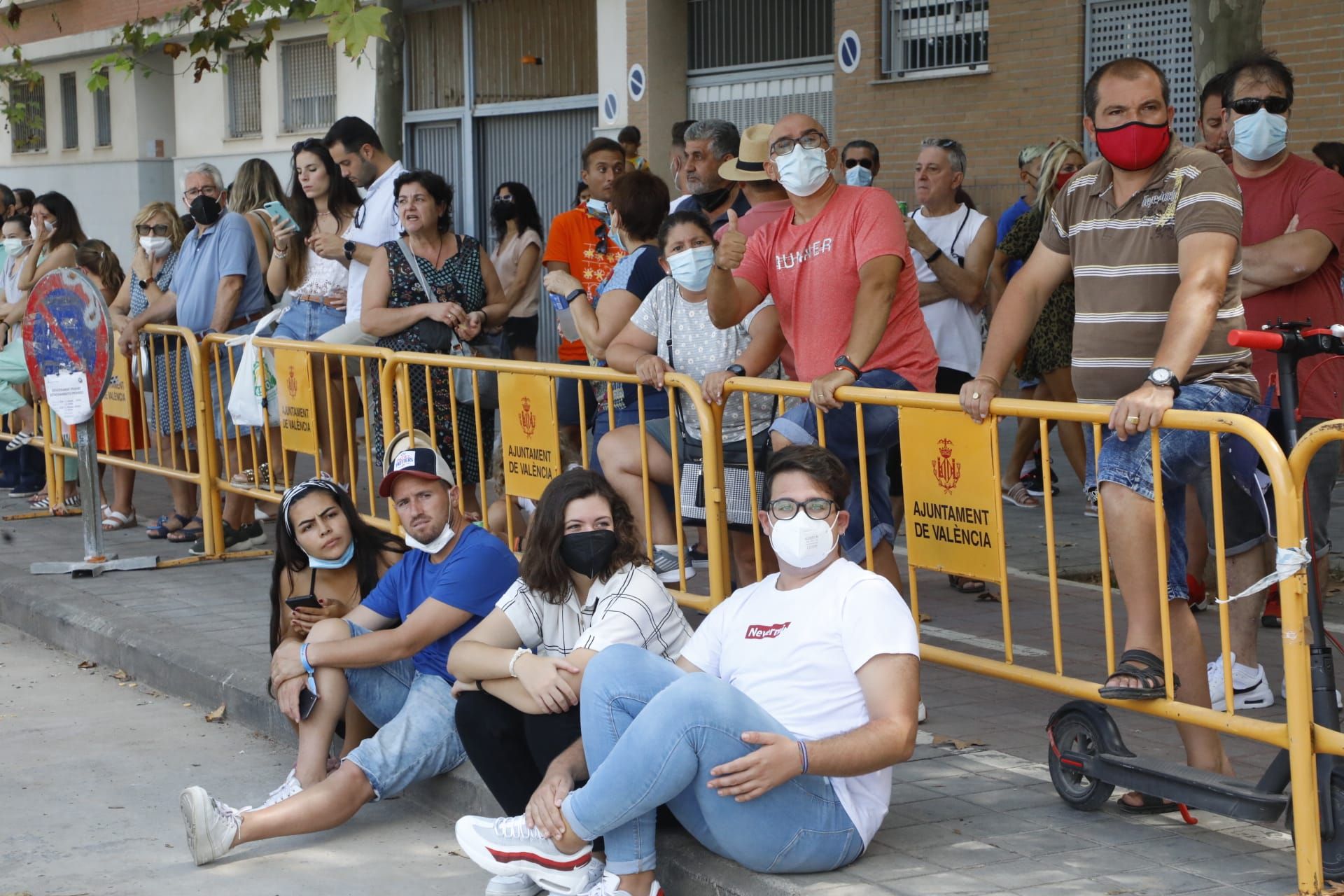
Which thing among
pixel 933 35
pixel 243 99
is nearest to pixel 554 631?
pixel 933 35

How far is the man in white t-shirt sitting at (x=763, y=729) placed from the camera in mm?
4031

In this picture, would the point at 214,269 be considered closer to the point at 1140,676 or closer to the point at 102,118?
the point at 1140,676

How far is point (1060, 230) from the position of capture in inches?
191

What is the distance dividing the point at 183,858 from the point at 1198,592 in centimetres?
407

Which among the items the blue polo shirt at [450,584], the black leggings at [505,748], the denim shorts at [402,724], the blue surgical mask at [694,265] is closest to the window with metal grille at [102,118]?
the blue surgical mask at [694,265]

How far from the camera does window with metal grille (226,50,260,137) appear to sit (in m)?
22.8

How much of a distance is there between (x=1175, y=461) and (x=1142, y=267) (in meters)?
0.56

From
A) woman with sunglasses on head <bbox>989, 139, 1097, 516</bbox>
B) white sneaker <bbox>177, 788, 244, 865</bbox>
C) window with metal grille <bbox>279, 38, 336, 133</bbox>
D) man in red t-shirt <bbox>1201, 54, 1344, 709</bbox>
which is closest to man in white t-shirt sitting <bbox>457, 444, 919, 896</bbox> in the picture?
white sneaker <bbox>177, 788, 244, 865</bbox>

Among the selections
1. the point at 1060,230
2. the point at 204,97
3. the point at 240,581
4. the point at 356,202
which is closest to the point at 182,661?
the point at 240,581

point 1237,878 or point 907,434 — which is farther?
point 907,434

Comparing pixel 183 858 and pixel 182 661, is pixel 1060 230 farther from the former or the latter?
pixel 182 661

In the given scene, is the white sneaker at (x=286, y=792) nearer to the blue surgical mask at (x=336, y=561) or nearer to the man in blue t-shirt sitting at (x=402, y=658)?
the man in blue t-shirt sitting at (x=402, y=658)

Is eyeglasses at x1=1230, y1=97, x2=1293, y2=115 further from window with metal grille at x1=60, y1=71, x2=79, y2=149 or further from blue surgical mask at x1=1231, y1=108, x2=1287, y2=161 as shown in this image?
window with metal grille at x1=60, y1=71, x2=79, y2=149

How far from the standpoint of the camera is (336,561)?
577 cm
